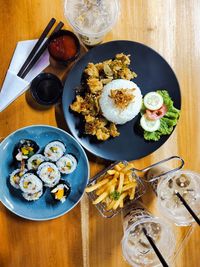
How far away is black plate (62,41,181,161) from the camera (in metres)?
2.16

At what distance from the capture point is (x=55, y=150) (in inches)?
86.1

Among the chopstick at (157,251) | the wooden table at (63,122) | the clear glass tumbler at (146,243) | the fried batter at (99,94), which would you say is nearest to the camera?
the chopstick at (157,251)

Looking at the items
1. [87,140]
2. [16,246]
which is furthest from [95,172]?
[16,246]

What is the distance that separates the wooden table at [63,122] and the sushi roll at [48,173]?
178 mm

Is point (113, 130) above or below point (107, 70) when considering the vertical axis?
below

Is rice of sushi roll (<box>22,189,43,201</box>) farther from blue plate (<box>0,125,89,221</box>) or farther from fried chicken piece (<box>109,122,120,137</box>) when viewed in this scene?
fried chicken piece (<box>109,122,120,137</box>)

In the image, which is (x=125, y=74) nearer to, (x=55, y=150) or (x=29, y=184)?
(x=55, y=150)

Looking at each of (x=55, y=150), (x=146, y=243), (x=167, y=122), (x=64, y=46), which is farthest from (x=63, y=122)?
(x=146, y=243)

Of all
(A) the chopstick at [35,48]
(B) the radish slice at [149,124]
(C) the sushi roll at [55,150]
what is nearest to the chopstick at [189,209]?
(B) the radish slice at [149,124]

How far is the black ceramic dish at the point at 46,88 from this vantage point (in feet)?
7.07

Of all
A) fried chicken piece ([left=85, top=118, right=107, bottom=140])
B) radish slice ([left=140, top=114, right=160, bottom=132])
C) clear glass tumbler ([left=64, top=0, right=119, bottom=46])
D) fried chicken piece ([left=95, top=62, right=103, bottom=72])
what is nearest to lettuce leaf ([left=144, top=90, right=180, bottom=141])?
radish slice ([left=140, top=114, right=160, bottom=132])

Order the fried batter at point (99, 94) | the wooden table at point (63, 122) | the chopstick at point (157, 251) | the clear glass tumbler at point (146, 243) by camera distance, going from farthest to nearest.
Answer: the wooden table at point (63, 122) → the fried batter at point (99, 94) → the clear glass tumbler at point (146, 243) → the chopstick at point (157, 251)

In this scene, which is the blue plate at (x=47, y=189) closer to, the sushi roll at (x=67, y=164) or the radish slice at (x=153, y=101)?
the sushi roll at (x=67, y=164)

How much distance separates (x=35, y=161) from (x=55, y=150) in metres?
0.11
